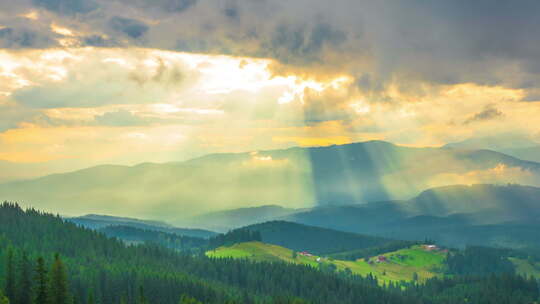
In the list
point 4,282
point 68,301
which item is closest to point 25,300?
point 4,282

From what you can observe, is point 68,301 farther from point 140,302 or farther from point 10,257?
point 10,257

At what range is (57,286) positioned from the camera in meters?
137

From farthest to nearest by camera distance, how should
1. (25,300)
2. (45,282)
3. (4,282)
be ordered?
(4,282)
(25,300)
(45,282)

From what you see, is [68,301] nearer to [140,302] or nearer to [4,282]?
[140,302]

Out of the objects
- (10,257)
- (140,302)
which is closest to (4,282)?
(10,257)

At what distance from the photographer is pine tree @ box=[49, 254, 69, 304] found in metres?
136

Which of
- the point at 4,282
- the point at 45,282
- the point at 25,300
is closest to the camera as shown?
the point at 45,282

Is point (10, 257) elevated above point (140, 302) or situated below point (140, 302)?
above

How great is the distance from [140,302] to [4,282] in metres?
39.1

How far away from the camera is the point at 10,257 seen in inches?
6826

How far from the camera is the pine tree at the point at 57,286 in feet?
447

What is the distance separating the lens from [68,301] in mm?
139375

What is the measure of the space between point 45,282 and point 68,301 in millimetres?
7938

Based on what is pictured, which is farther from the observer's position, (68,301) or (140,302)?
(140,302)
